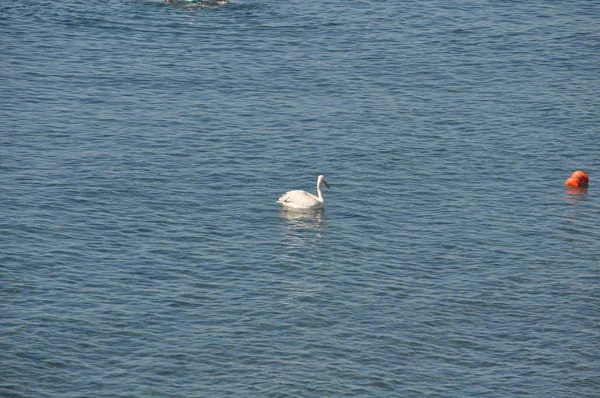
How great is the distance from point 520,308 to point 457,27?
34477 millimetres

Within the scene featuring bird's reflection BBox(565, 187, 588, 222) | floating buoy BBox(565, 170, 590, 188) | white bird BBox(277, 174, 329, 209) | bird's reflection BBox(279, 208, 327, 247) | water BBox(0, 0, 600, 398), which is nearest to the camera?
water BBox(0, 0, 600, 398)

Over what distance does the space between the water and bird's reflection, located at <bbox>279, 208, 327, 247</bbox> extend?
0.15 metres

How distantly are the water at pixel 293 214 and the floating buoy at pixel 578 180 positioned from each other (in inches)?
19.2

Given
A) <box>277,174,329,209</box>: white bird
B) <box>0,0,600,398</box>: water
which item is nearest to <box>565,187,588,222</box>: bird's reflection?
<box>0,0,600,398</box>: water

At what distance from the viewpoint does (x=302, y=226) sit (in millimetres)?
38375

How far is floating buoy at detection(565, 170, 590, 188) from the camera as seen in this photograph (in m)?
42.2

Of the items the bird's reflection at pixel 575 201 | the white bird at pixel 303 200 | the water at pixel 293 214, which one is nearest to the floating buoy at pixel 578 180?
the bird's reflection at pixel 575 201

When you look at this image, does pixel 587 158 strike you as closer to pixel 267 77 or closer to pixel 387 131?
pixel 387 131

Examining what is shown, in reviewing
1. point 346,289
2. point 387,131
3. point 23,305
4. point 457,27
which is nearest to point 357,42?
point 457,27

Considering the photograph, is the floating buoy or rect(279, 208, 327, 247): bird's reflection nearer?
rect(279, 208, 327, 247): bird's reflection

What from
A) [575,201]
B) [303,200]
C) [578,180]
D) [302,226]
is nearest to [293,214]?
[303,200]

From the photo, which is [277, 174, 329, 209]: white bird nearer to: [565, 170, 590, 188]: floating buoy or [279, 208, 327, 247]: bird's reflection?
[279, 208, 327, 247]: bird's reflection

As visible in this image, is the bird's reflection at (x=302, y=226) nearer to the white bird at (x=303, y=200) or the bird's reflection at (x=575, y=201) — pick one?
the white bird at (x=303, y=200)

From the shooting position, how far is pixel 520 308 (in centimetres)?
3219
